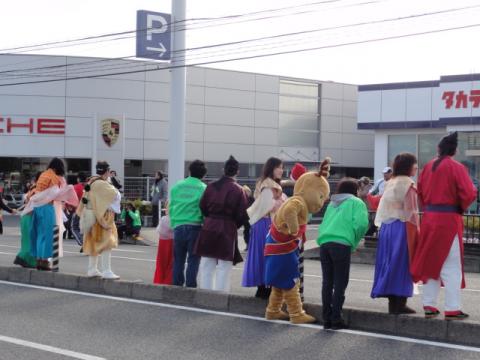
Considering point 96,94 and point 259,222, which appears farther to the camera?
point 96,94

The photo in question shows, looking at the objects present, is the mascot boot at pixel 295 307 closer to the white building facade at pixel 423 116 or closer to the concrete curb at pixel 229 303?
the concrete curb at pixel 229 303

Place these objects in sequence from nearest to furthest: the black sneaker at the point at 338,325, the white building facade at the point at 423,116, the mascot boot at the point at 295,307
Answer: the black sneaker at the point at 338,325, the mascot boot at the point at 295,307, the white building facade at the point at 423,116

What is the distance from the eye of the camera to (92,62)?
35.1 meters

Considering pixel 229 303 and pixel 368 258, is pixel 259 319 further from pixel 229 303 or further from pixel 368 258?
pixel 368 258

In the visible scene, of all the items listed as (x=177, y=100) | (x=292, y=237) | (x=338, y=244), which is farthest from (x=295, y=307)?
(x=177, y=100)

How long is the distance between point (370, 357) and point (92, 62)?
29.6 metres

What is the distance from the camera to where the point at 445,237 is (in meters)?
8.07

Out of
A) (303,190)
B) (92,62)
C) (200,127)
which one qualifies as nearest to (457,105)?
(200,127)

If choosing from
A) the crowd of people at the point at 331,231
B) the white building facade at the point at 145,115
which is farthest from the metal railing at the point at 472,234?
the white building facade at the point at 145,115

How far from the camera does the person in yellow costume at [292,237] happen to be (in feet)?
28.3

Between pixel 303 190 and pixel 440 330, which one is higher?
pixel 303 190

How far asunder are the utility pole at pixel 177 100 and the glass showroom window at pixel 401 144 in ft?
31.4

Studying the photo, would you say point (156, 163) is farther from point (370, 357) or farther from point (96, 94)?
point (370, 357)

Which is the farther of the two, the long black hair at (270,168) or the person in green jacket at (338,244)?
the long black hair at (270,168)
